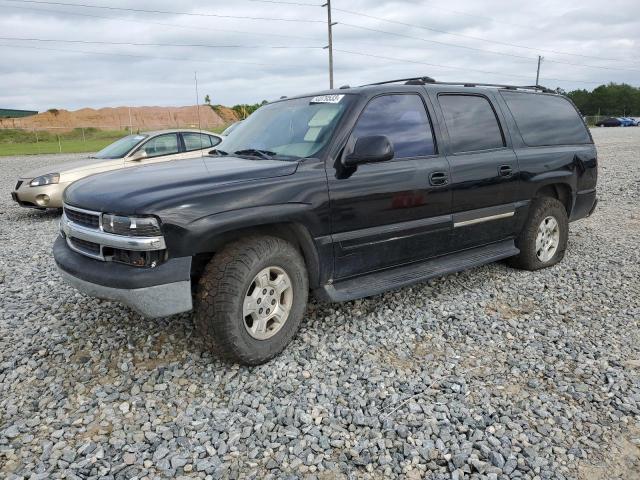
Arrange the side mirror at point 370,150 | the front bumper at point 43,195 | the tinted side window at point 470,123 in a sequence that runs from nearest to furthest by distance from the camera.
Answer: the side mirror at point 370,150 < the tinted side window at point 470,123 < the front bumper at point 43,195

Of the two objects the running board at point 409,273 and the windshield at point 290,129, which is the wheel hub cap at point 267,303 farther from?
the windshield at point 290,129

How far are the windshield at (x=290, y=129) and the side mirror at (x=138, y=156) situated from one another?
5.08 meters

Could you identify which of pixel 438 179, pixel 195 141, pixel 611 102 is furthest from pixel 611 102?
pixel 438 179

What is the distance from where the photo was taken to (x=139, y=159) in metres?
8.93

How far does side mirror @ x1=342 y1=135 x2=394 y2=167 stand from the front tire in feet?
2.58

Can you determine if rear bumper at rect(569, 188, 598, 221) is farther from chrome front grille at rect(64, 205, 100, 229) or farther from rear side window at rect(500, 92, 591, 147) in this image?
chrome front grille at rect(64, 205, 100, 229)

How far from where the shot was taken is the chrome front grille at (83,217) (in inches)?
121

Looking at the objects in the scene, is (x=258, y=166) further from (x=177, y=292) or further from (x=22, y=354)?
(x=22, y=354)

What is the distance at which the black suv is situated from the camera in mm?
2900

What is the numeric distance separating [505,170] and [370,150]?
1.84 meters

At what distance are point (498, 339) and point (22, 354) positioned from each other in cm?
348

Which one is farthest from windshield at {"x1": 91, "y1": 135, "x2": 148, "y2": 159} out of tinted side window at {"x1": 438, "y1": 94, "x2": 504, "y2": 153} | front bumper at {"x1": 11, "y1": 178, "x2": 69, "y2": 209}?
tinted side window at {"x1": 438, "y1": 94, "x2": 504, "y2": 153}

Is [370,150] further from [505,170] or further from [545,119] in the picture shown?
[545,119]

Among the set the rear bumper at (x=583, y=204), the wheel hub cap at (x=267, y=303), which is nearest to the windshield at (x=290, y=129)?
the wheel hub cap at (x=267, y=303)
